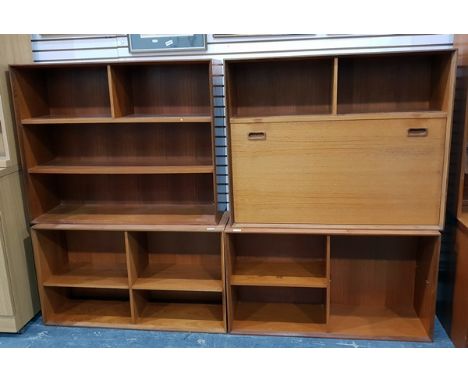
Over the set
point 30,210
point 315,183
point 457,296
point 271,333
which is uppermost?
point 315,183

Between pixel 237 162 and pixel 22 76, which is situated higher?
pixel 22 76

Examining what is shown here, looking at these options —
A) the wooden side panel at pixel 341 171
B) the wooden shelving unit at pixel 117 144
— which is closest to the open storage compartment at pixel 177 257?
the wooden shelving unit at pixel 117 144

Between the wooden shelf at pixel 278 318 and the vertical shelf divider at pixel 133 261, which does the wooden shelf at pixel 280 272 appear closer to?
the wooden shelf at pixel 278 318

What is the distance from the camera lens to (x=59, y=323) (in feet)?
10.5

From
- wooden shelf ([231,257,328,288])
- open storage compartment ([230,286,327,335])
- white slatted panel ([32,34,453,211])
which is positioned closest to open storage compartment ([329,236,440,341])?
open storage compartment ([230,286,327,335])

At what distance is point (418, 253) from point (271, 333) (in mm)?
1176

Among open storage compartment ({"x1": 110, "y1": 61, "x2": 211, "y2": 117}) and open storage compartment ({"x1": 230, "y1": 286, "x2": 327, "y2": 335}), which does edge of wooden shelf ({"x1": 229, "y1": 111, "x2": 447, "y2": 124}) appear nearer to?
open storage compartment ({"x1": 110, "y1": 61, "x2": 211, "y2": 117})

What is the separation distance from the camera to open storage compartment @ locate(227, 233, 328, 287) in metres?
3.08

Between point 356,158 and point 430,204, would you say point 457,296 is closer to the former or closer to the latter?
point 430,204

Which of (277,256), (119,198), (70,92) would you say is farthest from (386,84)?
(70,92)

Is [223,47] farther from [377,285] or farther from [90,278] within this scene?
[377,285]

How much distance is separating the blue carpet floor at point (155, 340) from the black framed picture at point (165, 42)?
6.57 feet

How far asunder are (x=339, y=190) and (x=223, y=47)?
4.28ft

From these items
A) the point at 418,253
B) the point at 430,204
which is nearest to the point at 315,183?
the point at 430,204
